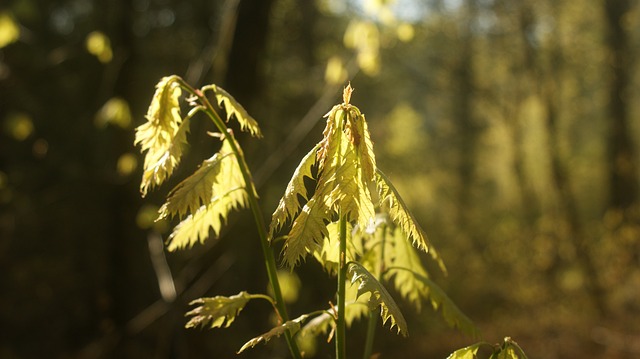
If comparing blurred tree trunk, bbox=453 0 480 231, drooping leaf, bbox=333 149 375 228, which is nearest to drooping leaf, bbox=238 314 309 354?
drooping leaf, bbox=333 149 375 228

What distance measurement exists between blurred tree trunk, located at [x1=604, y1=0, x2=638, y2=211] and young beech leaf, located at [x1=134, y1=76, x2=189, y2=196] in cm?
1463

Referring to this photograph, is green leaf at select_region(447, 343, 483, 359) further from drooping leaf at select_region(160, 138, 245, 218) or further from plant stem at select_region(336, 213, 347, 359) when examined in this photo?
drooping leaf at select_region(160, 138, 245, 218)

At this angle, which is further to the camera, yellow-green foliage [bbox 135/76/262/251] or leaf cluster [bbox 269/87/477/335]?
yellow-green foliage [bbox 135/76/262/251]

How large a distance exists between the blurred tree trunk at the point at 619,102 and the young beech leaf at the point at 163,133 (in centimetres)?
1463

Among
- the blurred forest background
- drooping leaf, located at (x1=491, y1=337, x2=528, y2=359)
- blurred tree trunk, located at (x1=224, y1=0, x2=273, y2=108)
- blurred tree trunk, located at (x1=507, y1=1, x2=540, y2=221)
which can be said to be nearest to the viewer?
drooping leaf, located at (x1=491, y1=337, x2=528, y2=359)

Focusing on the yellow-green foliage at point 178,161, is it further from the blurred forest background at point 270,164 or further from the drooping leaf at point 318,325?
the blurred forest background at point 270,164

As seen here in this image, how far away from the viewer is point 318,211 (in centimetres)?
124

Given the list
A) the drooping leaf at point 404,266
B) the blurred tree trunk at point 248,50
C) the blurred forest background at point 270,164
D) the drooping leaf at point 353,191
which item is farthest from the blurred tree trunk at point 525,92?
the drooping leaf at point 353,191

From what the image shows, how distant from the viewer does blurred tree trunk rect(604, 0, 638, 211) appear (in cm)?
1512

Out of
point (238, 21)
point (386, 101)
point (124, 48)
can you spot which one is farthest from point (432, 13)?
point (238, 21)

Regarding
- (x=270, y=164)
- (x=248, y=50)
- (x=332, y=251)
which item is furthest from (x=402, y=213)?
(x=270, y=164)

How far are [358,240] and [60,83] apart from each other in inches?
462

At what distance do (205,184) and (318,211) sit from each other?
0.30 meters

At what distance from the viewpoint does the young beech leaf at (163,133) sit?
140 centimetres
